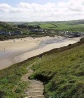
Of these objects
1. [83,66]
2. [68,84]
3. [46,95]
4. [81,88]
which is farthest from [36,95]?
[83,66]

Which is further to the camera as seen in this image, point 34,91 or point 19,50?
point 19,50

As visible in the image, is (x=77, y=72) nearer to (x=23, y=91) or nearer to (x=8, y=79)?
(x=23, y=91)

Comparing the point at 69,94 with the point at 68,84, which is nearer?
the point at 69,94

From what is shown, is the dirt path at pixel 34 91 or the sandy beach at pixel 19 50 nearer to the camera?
the dirt path at pixel 34 91

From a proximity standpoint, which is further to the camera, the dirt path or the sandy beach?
the sandy beach

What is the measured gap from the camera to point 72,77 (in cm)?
2009

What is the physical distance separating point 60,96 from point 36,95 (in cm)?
245

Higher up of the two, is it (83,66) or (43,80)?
(83,66)

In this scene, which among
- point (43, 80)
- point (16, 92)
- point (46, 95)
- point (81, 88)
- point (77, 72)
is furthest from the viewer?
point (43, 80)

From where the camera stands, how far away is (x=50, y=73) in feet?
82.8

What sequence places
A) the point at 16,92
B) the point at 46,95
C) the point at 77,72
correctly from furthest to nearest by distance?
the point at 77,72 → the point at 16,92 → the point at 46,95

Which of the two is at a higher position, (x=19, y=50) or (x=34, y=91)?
(x=34, y=91)

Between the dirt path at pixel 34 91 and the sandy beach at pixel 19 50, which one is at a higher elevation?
the dirt path at pixel 34 91

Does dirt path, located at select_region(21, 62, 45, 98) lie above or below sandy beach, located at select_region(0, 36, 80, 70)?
above
